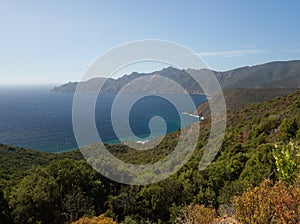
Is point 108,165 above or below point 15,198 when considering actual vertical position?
above

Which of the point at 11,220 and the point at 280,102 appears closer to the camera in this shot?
the point at 11,220

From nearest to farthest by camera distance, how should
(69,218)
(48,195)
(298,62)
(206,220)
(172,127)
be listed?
(206,220), (69,218), (48,195), (172,127), (298,62)

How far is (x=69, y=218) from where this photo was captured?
33.4 feet

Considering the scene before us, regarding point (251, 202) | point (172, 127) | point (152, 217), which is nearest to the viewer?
point (251, 202)

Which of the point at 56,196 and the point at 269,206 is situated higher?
the point at 269,206

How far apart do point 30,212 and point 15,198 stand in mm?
1312

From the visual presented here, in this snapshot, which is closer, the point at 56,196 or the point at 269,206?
the point at 269,206

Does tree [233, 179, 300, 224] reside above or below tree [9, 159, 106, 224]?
above

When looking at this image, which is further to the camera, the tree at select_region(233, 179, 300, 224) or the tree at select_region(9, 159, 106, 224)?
the tree at select_region(9, 159, 106, 224)

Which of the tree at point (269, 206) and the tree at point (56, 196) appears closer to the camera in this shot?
the tree at point (269, 206)

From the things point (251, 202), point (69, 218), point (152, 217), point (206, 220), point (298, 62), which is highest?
point (298, 62)

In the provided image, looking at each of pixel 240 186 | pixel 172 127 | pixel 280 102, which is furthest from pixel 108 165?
pixel 172 127

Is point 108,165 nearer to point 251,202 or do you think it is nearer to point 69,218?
point 69,218

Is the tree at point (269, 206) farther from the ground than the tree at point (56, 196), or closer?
farther from the ground
